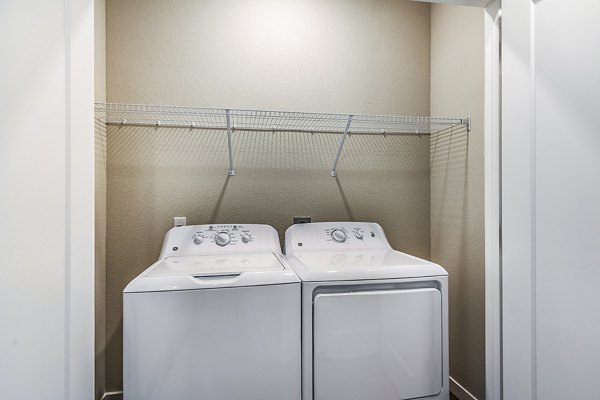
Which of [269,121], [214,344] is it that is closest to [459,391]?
[214,344]

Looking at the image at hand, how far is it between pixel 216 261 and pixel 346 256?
0.66 metres

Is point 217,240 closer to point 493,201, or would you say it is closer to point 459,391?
point 493,201

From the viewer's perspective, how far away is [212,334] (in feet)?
3.76

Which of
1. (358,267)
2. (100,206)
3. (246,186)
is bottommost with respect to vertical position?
(358,267)

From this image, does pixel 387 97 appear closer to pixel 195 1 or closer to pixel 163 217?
pixel 195 1

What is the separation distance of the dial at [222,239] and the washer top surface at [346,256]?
0.34 m

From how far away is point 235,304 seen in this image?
1169 millimetres

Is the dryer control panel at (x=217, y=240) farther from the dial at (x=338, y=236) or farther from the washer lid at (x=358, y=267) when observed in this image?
the dial at (x=338, y=236)
